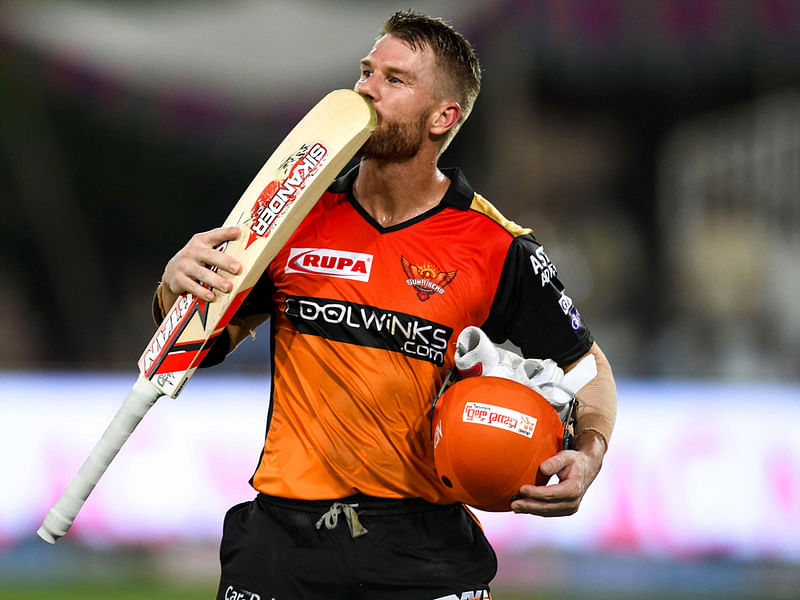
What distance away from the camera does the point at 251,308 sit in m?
3.67

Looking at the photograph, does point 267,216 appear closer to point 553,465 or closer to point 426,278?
point 426,278

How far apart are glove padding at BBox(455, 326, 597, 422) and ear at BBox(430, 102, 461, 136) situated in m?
0.72

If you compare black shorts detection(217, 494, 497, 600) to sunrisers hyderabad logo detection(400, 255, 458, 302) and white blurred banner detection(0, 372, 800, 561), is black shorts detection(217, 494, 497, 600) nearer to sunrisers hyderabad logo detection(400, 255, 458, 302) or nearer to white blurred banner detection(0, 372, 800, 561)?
sunrisers hyderabad logo detection(400, 255, 458, 302)

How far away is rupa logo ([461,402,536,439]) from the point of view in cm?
319

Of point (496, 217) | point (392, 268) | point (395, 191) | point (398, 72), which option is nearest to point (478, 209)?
point (496, 217)

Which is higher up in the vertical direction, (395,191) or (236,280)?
(395,191)

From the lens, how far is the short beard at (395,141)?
3.62 m

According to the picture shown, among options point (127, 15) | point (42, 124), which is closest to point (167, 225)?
point (42, 124)

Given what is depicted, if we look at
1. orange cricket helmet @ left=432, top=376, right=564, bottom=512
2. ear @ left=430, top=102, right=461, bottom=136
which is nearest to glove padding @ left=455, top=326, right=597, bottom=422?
orange cricket helmet @ left=432, top=376, right=564, bottom=512

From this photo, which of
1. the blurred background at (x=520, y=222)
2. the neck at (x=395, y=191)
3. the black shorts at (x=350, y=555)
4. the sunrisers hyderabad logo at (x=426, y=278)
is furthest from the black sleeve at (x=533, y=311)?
the blurred background at (x=520, y=222)

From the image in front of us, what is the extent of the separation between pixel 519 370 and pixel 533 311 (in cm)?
38

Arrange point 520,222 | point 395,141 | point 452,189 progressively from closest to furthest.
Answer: point 395,141 < point 452,189 < point 520,222

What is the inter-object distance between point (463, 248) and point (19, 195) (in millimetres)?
11282

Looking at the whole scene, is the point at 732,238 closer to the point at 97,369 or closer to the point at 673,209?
the point at 673,209
